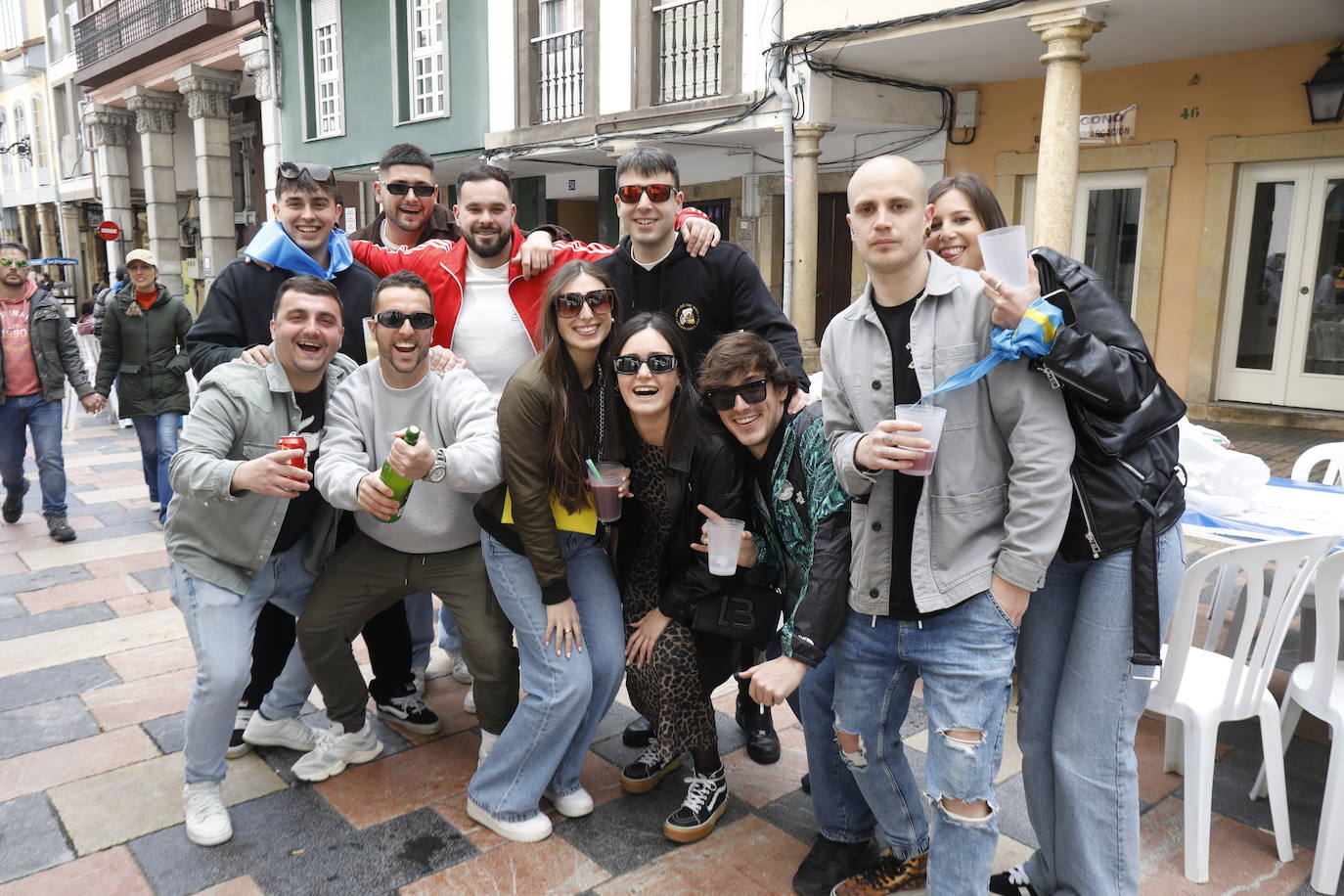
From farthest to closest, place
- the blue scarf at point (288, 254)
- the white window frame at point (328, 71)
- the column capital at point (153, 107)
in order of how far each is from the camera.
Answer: the column capital at point (153, 107), the white window frame at point (328, 71), the blue scarf at point (288, 254)

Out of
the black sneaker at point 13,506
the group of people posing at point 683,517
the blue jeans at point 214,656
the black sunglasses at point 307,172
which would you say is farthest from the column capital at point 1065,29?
the black sneaker at point 13,506

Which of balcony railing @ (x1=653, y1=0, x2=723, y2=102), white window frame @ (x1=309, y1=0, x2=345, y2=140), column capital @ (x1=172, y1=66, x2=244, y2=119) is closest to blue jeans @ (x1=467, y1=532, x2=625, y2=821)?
balcony railing @ (x1=653, y1=0, x2=723, y2=102)

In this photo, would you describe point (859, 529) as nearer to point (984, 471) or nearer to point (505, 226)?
point (984, 471)

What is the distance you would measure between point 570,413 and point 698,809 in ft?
4.24

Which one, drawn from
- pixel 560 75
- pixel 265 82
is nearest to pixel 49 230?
pixel 265 82

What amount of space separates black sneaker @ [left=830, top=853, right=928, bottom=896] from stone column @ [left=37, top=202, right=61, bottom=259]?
1363 inches

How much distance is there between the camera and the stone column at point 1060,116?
318 inches

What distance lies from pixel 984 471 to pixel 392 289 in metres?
1.92

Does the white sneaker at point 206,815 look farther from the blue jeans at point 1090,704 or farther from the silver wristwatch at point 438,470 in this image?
the blue jeans at point 1090,704

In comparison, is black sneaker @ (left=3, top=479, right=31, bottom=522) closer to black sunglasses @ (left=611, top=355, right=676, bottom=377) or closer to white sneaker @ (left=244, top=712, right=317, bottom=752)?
white sneaker @ (left=244, top=712, right=317, bottom=752)

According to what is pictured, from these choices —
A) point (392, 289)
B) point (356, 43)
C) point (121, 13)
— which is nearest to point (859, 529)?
point (392, 289)

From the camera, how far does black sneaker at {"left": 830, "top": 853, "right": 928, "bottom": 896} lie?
2.64 meters

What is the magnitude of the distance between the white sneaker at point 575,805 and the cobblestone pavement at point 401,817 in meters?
0.03

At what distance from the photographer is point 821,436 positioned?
2.64 metres
